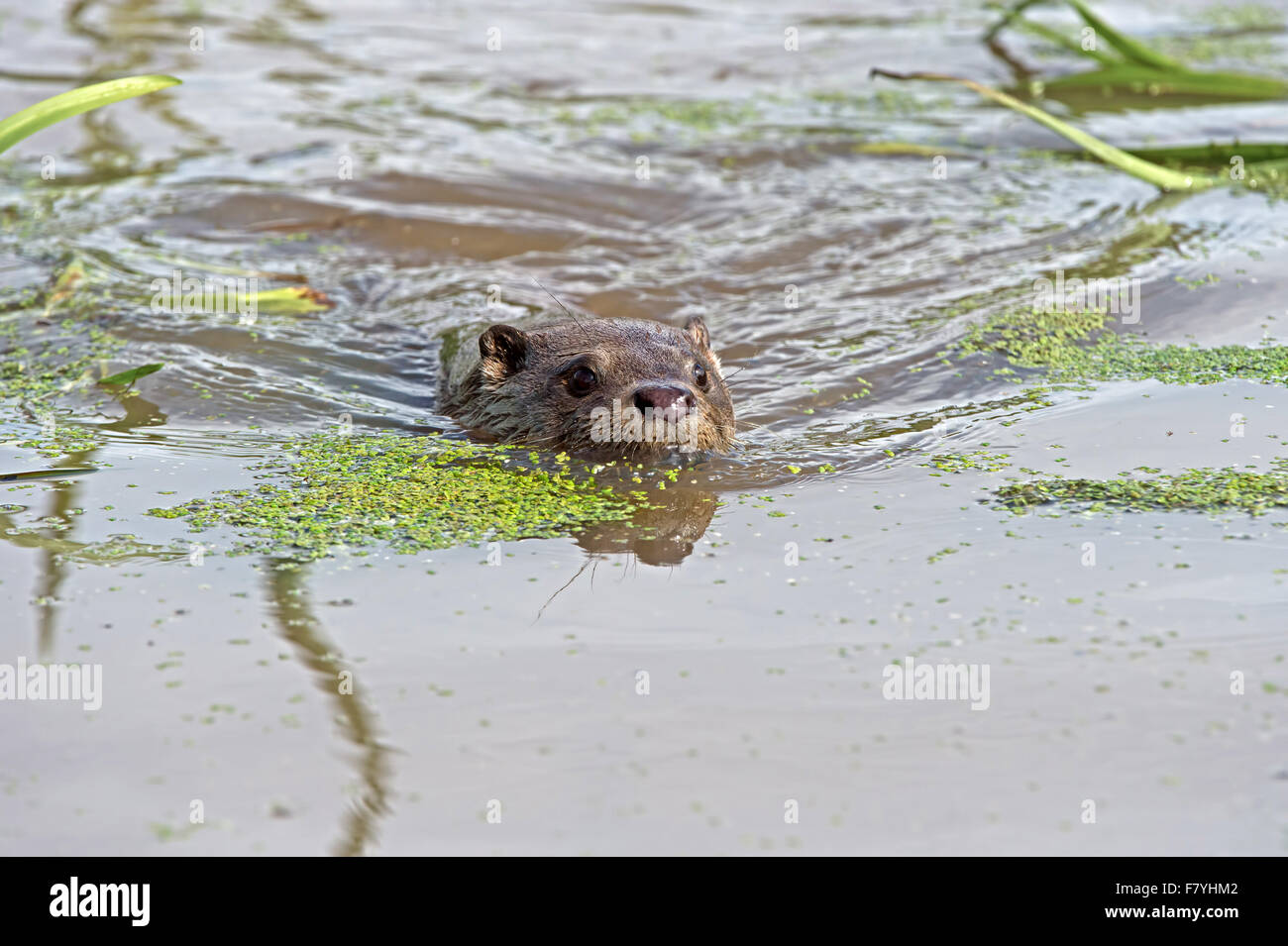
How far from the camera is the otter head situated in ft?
18.7

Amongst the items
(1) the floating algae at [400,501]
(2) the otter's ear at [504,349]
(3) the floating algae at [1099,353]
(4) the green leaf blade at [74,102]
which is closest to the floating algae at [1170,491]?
(3) the floating algae at [1099,353]

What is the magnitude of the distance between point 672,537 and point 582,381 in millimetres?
1289

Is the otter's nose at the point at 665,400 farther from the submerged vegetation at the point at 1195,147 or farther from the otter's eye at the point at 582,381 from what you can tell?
the submerged vegetation at the point at 1195,147

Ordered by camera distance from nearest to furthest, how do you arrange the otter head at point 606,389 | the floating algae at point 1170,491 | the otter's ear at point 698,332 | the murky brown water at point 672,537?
the murky brown water at point 672,537 < the floating algae at point 1170,491 < the otter head at point 606,389 < the otter's ear at point 698,332

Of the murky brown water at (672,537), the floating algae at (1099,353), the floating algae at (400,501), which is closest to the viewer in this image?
the murky brown water at (672,537)

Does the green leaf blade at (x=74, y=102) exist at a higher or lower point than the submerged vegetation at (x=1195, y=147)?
lower

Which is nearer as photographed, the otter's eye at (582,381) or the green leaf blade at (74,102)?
the green leaf blade at (74,102)

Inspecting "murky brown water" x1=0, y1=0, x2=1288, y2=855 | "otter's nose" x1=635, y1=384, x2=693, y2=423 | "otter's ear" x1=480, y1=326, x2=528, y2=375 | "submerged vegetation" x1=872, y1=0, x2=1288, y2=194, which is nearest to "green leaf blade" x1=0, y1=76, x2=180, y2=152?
"murky brown water" x1=0, y1=0, x2=1288, y2=855

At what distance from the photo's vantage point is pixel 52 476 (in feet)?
17.5

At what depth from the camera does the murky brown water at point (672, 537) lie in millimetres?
3350

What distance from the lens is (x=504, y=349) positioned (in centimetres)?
653

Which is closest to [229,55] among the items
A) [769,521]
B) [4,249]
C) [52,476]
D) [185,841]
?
[4,249]

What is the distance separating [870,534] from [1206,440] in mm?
1629

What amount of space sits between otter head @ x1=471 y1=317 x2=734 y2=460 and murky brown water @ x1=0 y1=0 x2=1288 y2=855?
27 cm
